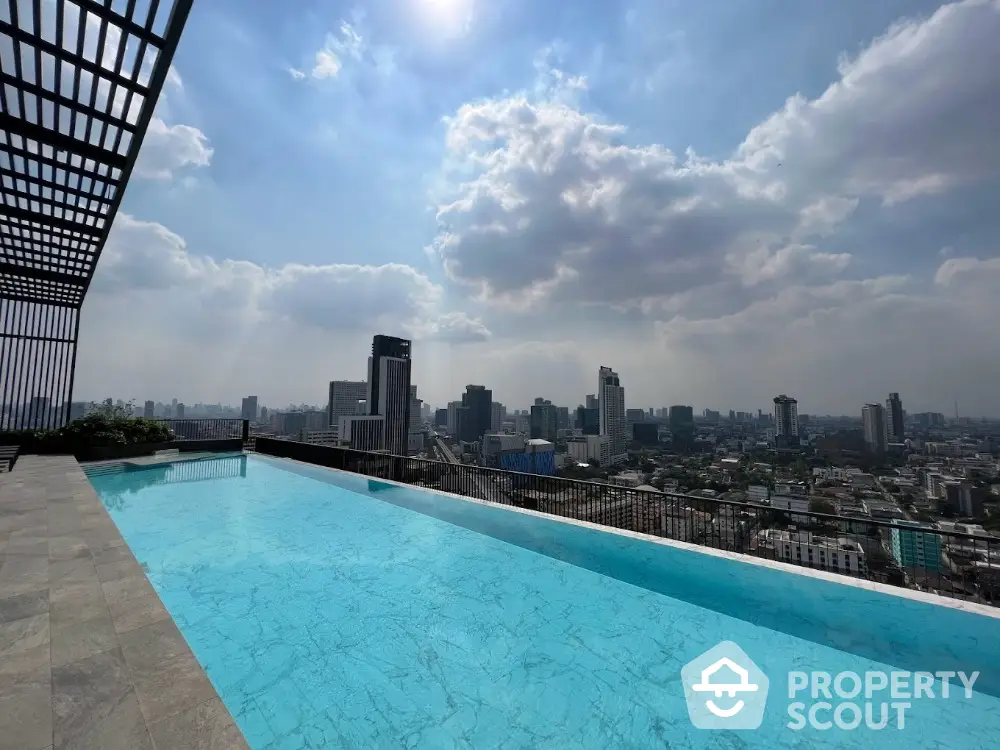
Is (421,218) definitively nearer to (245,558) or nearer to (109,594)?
(245,558)

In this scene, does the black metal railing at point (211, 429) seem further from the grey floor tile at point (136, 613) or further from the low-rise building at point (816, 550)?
the low-rise building at point (816, 550)

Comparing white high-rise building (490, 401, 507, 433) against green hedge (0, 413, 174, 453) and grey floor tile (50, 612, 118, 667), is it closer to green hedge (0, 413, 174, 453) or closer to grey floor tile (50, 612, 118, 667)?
green hedge (0, 413, 174, 453)

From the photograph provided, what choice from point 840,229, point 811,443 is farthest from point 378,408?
point 840,229

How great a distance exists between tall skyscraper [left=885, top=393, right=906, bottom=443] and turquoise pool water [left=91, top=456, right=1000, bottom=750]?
1585 centimetres

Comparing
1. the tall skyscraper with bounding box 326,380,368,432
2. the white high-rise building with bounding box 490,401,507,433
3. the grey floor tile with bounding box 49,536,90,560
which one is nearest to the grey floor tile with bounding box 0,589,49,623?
the grey floor tile with bounding box 49,536,90,560

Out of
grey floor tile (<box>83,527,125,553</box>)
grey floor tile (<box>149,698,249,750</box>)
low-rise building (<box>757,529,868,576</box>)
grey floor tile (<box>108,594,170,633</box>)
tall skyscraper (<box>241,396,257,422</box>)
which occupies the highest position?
tall skyscraper (<box>241,396,257,422</box>)

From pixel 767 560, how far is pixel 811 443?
1652 cm

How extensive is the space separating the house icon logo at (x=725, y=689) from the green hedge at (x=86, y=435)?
55.5ft

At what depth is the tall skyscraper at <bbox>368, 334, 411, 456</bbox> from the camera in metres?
37.3

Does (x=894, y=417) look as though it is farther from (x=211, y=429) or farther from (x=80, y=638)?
(x=211, y=429)

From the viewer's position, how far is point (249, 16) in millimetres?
6660

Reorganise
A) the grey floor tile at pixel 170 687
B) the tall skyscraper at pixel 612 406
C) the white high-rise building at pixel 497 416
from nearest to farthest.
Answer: the grey floor tile at pixel 170 687, the tall skyscraper at pixel 612 406, the white high-rise building at pixel 497 416

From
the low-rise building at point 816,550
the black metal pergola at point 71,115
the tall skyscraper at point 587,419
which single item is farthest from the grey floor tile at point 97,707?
the tall skyscraper at point 587,419

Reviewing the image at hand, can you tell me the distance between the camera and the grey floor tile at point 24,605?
2.94 meters
